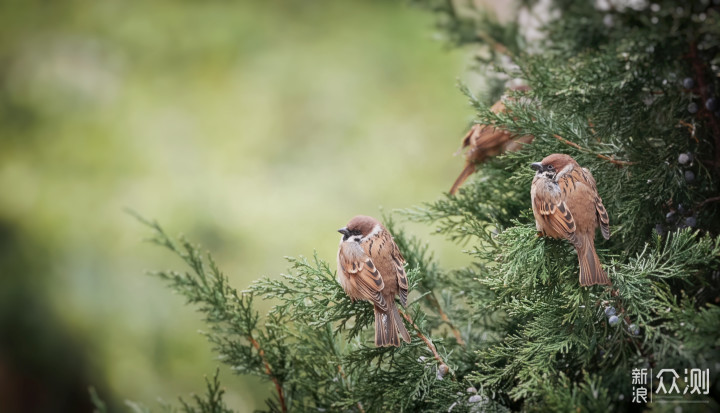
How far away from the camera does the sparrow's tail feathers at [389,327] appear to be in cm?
80

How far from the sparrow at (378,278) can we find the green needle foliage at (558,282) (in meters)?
0.03

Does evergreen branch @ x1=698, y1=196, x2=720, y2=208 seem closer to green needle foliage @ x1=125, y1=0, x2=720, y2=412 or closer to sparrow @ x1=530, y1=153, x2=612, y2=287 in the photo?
green needle foliage @ x1=125, y1=0, x2=720, y2=412

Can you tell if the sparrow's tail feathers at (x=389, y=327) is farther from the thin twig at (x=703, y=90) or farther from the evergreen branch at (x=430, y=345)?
the thin twig at (x=703, y=90)

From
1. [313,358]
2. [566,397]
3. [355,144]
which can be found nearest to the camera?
[566,397]

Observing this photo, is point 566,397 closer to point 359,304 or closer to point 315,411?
point 359,304

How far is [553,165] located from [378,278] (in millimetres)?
292

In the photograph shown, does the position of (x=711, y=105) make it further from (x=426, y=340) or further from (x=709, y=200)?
(x=426, y=340)

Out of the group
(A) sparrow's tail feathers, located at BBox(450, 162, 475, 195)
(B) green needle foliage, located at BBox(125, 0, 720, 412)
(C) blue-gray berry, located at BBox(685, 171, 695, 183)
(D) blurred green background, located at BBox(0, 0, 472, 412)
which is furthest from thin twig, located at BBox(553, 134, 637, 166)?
(D) blurred green background, located at BBox(0, 0, 472, 412)

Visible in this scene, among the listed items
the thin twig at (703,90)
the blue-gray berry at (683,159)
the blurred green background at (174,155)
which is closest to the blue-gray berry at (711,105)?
the thin twig at (703,90)

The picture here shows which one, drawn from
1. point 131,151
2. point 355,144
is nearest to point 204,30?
point 131,151

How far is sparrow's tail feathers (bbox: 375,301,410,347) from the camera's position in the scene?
80 centimetres

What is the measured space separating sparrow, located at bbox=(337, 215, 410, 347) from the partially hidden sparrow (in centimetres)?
32

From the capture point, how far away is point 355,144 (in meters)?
3.16

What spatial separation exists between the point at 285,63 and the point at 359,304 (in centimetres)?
262
